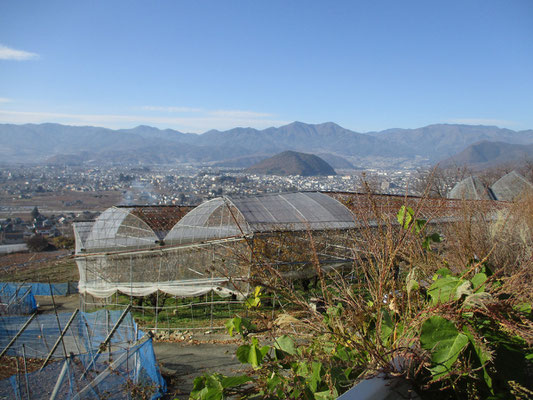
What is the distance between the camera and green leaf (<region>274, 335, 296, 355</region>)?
6.68 feet

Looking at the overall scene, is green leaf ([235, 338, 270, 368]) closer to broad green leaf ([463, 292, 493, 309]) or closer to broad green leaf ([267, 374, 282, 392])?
broad green leaf ([267, 374, 282, 392])

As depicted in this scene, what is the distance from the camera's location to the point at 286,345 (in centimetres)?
205

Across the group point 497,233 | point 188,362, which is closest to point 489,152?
point 188,362

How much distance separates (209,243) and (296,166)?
6141cm

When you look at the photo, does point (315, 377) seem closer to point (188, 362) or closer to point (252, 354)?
point (252, 354)

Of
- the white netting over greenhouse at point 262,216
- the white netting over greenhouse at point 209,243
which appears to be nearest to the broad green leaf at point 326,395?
the white netting over greenhouse at point 209,243

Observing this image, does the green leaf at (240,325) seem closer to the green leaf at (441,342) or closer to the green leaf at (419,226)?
the green leaf at (441,342)

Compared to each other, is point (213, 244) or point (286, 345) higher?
point (286, 345)

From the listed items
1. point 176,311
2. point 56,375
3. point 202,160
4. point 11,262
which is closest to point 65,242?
point 11,262

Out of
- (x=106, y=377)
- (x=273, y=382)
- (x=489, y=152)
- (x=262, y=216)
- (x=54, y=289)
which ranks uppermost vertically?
(x=489, y=152)

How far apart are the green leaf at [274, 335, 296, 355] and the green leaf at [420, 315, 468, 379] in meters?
0.62

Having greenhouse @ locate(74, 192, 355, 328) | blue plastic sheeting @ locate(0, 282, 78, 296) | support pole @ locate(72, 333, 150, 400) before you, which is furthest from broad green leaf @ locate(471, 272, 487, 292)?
blue plastic sheeting @ locate(0, 282, 78, 296)

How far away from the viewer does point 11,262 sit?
2806cm

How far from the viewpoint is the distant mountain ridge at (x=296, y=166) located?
2618 inches
